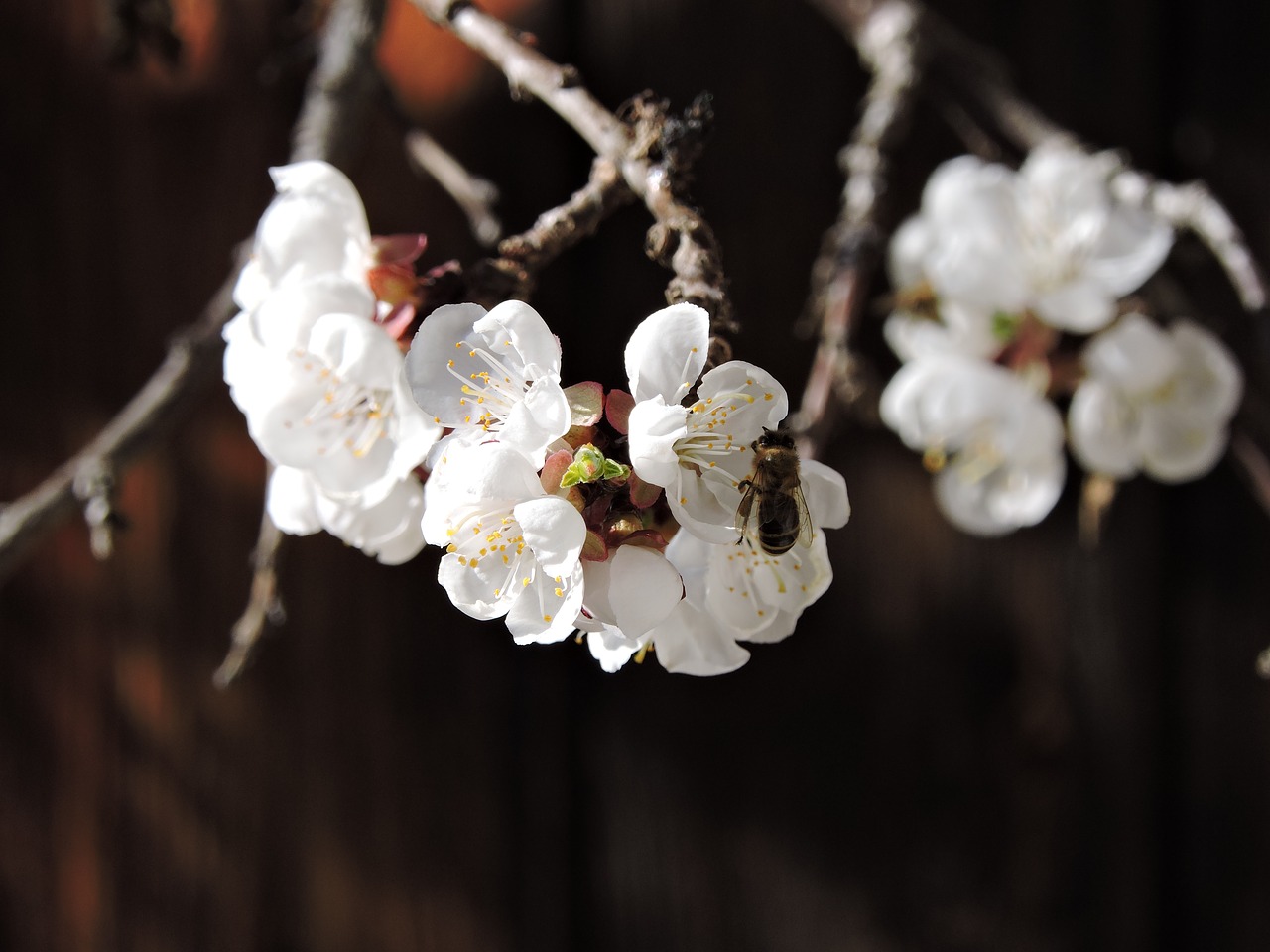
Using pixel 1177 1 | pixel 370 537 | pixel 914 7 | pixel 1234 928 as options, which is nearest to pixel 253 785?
pixel 370 537

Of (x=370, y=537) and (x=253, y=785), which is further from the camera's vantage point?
(x=253, y=785)

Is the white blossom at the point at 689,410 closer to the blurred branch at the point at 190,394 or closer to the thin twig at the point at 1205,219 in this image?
the blurred branch at the point at 190,394

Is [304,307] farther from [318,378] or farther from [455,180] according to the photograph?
[455,180]

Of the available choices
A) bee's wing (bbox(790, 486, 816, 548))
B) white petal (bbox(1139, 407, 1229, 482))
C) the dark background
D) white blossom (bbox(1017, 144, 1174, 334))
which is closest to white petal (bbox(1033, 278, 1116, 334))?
white blossom (bbox(1017, 144, 1174, 334))

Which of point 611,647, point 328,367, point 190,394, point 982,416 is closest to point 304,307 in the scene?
point 328,367

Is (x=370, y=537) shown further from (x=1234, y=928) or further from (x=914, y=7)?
(x=1234, y=928)

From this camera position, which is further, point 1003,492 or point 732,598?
point 1003,492
